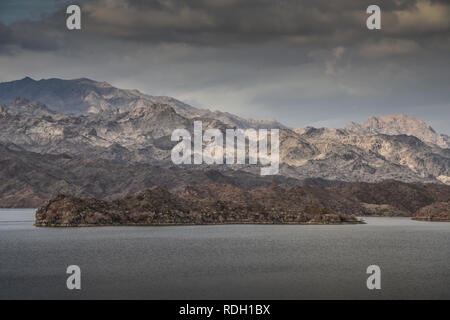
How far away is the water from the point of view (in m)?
82.8

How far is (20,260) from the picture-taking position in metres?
122

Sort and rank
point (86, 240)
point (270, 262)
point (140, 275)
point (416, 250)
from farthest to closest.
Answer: point (86, 240) < point (416, 250) < point (270, 262) < point (140, 275)

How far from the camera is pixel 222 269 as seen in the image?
109 m

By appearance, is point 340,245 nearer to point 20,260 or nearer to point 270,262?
point 270,262

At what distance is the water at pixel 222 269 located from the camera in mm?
82750

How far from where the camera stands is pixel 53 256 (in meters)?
131

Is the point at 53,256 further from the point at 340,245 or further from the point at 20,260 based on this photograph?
the point at 340,245

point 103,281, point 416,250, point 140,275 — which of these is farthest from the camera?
point 416,250
